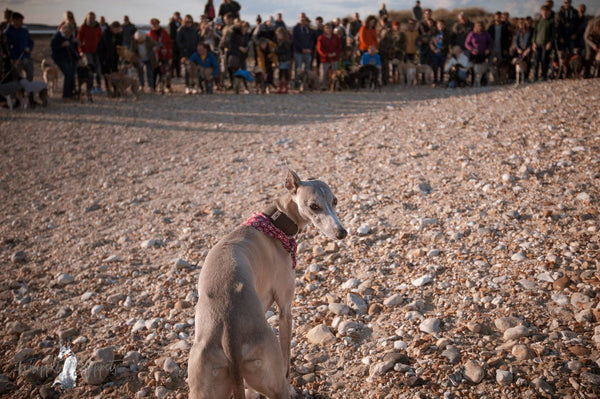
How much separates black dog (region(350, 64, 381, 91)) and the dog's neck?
1415cm

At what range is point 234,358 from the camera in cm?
242

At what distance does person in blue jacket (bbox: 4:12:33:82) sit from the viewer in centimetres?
1357

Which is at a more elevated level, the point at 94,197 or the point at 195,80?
the point at 195,80

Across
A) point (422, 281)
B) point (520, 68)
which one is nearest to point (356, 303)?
point (422, 281)

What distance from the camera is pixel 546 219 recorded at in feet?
16.8

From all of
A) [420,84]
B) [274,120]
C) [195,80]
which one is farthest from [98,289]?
[420,84]

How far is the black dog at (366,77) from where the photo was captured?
55.3 feet

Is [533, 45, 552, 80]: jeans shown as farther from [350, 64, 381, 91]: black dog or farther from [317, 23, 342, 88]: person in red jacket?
[317, 23, 342, 88]: person in red jacket

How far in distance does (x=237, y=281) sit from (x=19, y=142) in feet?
38.4

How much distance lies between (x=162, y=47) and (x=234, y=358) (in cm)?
1686

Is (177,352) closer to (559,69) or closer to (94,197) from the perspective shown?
(94,197)

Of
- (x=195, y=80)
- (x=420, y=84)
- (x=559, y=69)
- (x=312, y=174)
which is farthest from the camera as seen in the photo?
(x=420, y=84)

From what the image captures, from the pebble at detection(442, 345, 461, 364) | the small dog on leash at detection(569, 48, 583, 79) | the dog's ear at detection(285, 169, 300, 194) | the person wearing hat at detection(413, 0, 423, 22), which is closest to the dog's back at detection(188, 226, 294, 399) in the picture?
the dog's ear at detection(285, 169, 300, 194)

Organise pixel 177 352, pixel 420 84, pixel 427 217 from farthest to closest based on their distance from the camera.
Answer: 1. pixel 420 84
2. pixel 427 217
3. pixel 177 352
